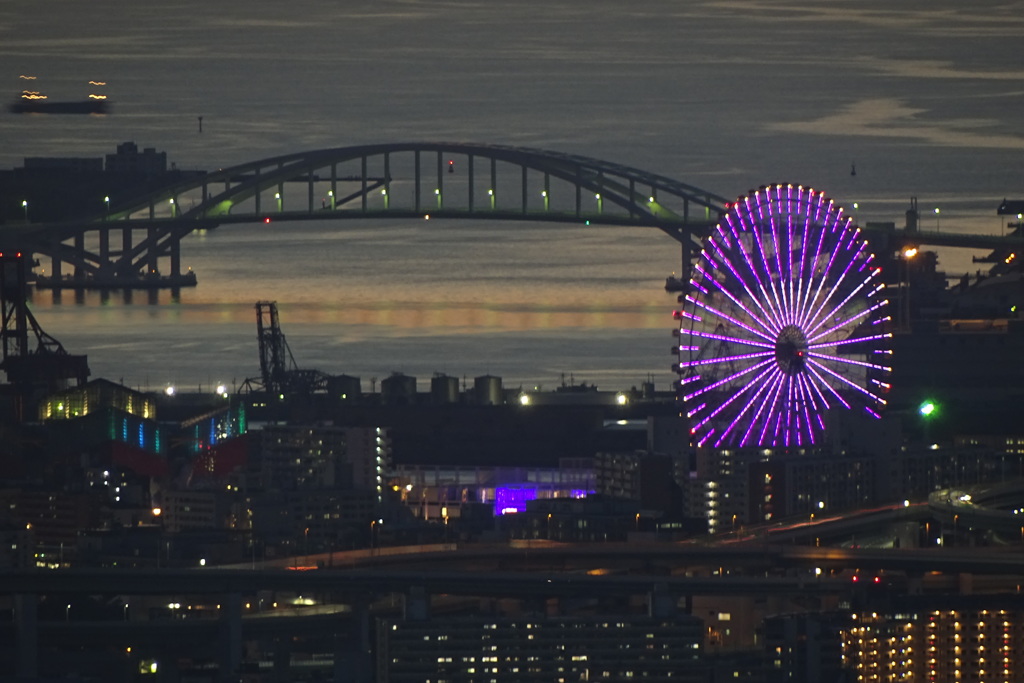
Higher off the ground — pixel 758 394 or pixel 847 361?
pixel 847 361

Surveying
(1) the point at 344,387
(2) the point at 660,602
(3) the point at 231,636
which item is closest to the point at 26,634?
(3) the point at 231,636

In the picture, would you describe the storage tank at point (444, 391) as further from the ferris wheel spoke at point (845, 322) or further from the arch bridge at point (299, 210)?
the arch bridge at point (299, 210)

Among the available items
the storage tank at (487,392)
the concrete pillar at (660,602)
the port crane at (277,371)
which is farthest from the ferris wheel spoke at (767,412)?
the port crane at (277,371)

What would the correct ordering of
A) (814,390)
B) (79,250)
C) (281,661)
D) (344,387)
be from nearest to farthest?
1. (281,661)
2. (814,390)
3. (344,387)
4. (79,250)

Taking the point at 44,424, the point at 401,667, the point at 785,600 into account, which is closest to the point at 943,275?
the point at 44,424

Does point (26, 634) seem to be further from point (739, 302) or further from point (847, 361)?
point (847, 361)

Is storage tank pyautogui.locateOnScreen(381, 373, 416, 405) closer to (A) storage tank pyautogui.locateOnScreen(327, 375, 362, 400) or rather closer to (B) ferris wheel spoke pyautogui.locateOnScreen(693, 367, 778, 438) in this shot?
(A) storage tank pyautogui.locateOnScreen(327, 375, 362, 400)
